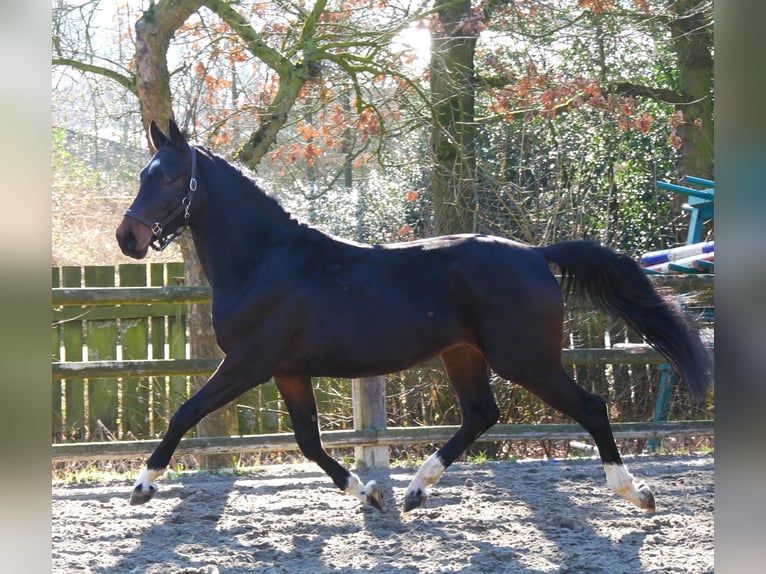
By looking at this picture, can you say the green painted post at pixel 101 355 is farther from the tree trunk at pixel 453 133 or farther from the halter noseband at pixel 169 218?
the halter noseband at pixel 169 218

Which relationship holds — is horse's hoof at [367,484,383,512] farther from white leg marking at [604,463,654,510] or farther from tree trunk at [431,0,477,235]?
tree trunk at [431,0,477,235]

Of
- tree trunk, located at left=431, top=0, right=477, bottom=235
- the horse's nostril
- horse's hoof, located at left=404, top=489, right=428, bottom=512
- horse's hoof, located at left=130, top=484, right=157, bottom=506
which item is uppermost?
tree trunk, located at left=431, top=0, right=477, bottom=235

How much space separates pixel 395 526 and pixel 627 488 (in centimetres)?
125

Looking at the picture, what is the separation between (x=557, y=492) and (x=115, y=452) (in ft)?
9.96

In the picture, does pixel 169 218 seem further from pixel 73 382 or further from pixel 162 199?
pixel 73 382

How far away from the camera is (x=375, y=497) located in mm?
4512

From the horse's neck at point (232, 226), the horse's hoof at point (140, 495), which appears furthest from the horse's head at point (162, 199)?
the horse's hoof at point (140, 495)

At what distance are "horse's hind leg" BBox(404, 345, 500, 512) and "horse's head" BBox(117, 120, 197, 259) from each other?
1743mm

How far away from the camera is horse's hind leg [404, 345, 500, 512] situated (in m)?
4.55

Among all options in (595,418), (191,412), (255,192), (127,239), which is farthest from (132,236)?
(595,418)

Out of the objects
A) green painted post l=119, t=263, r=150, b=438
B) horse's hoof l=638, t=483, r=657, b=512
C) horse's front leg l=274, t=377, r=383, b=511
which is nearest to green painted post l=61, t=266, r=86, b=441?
green painted post l=119, t=263, r=150, b=438

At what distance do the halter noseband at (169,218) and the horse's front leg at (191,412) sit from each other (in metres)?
0.72
